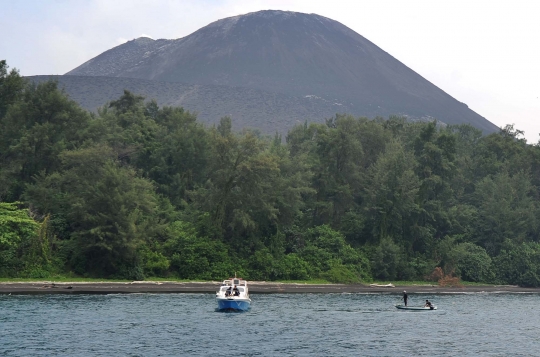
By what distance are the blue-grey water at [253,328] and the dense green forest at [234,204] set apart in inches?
439

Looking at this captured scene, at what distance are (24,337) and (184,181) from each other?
56.8m

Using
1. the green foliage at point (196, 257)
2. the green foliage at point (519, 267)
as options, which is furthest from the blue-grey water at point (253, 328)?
the green foliage at point (519, 267)

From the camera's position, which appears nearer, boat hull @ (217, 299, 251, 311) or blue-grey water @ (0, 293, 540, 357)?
blue-grey water @ (0, 293, 540, 357)

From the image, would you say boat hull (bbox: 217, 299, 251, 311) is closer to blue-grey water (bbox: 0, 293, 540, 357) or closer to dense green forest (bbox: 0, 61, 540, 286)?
blue-grey water (bbox: 0, 293, 540, 357)

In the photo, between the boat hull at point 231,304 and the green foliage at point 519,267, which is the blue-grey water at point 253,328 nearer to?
the boat hull at point 231,304

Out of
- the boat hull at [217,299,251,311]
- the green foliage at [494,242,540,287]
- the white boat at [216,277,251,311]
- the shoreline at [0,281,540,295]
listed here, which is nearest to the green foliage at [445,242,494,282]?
the green foliage at [494,242,540,287]

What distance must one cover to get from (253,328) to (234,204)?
119 feet

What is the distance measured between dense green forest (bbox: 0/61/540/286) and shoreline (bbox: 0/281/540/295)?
2.70 metres

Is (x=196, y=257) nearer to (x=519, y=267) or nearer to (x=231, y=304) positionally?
(x=231, y=304)

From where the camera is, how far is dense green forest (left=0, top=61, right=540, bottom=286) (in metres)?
73.4

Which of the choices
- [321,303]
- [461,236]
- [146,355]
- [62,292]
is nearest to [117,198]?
[62,292]

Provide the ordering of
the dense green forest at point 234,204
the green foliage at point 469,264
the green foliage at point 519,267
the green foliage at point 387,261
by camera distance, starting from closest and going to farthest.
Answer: the dense green forest at point 234,204 → the green foliage at point 387,261 → the green foliage at point 469,264 → the green foliage at point 519,267

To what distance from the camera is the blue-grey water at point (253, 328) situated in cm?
4044

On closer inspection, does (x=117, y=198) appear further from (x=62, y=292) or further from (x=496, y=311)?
(x=496, y=311)
